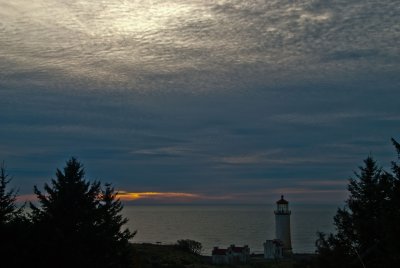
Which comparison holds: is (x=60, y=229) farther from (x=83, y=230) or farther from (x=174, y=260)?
(x=174, y=260)

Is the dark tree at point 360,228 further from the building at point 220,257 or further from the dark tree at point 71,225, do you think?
the building at point 220,257

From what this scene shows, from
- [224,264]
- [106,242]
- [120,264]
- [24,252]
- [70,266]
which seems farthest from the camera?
[224,264]

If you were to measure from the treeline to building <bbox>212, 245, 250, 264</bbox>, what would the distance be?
34.5 metres

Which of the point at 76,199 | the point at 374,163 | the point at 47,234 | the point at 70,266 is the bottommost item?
the point at 70,266

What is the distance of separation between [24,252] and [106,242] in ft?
13.2

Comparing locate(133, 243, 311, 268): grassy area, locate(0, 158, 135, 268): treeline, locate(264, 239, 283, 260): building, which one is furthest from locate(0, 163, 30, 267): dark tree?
locate(264, 239, 283, 260): building

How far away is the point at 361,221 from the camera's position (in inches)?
881

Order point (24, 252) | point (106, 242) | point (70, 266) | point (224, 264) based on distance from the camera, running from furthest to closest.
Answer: point (224, 264), point (106, 242), point (70, 266), point (24, 252)

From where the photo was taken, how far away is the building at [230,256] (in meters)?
57.0

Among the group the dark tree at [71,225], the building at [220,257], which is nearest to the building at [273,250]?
the building at [220,257]

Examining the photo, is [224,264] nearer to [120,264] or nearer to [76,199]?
[120,264]

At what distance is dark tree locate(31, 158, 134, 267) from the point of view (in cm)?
2116

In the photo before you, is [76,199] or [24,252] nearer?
[24,252]

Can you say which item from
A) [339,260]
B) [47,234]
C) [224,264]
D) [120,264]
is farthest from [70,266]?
[224,264]
